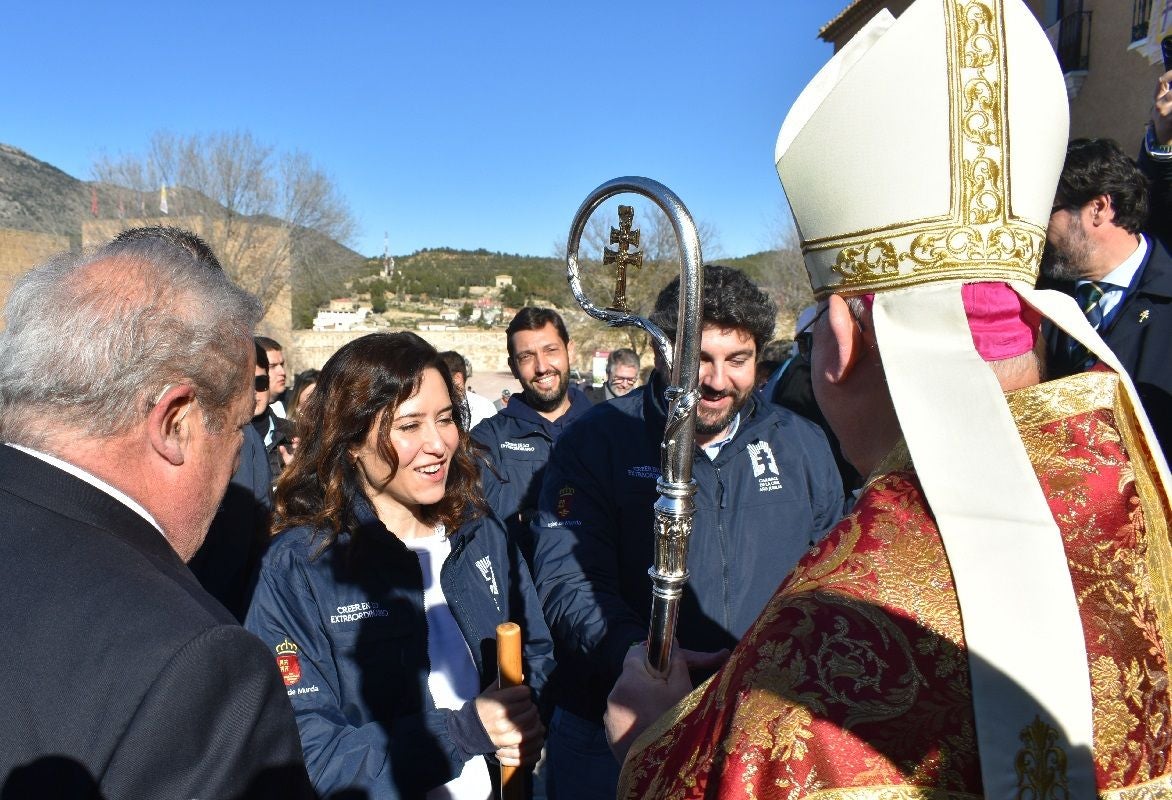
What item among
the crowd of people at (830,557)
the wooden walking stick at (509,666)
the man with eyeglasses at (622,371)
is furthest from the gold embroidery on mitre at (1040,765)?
the man with eyeglasses at (622,371)

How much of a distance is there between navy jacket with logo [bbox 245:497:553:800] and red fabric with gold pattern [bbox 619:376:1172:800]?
109cm

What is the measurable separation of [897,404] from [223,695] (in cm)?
109

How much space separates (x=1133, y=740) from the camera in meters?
1.09

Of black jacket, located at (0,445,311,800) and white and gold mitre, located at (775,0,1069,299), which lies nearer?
black jacket, located at (0,445,311,800)

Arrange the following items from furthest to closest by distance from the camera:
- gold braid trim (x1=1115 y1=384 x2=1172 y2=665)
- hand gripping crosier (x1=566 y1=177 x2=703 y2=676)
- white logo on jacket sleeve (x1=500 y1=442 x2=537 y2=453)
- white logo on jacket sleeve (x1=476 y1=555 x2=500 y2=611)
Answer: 1. white logo on jacket sleeve (x1=500 y1=442 x2=537 y2=453)
2. white logo on jacket sleeve (x1=476 y1=555 x2=500 y2=611)
3. hand gripping crosier (x1=566 y1=177 x2=703 y2=676)
4. gold braid trim (x1=1115 y1=384 x2=1172 y2=665)

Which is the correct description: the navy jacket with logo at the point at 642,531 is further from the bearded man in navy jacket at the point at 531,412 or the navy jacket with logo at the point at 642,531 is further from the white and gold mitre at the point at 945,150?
the bearded man in navy jacket at the point at 531,412

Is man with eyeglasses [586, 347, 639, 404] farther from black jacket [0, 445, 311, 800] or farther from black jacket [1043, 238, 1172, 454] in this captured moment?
black jacket [0, 445, 311, 800]

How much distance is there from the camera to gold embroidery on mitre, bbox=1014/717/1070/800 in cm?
100

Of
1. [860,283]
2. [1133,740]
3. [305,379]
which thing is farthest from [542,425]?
[1133,740]

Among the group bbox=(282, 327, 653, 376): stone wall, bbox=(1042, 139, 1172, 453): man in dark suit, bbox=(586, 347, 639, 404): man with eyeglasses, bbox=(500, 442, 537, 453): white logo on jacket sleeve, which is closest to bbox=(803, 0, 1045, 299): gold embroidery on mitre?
bbox=(1042, 139, 1172, 453): man in dark suit

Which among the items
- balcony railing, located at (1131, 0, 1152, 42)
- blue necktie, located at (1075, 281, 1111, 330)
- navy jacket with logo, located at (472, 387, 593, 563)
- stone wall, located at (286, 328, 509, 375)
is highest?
balcony railing, located at (1131, 0, 1152, 42)

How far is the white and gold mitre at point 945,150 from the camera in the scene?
53.7 inches

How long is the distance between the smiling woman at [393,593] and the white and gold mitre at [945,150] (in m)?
1.50

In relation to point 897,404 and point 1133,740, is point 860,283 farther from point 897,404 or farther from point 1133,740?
point 1133,740
